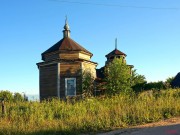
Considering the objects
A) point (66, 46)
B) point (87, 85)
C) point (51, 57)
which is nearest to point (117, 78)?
point (87, 85)

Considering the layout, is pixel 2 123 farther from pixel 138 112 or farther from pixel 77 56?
pixel 77 56

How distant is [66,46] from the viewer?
113ft

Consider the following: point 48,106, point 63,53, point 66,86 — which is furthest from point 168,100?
point 63,53

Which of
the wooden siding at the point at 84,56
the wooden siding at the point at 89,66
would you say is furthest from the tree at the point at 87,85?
the wooden siding at the point at 84,56

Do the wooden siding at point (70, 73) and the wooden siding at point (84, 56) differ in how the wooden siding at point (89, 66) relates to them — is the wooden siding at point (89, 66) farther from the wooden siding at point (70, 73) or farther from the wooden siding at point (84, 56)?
the wooden siding at point (84, 56)

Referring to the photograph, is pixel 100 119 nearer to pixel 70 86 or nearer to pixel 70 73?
pixel 70 86

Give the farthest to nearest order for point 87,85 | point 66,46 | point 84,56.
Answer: point 84,56
point 66,46
point 87,85

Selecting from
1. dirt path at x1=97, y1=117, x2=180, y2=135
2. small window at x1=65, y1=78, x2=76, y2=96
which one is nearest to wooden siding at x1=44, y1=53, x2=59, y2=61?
small window at x1=65, y1=78, x2=76, y2=96

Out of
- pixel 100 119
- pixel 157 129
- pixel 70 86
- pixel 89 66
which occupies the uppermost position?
pixel 89 66

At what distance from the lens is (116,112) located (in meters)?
13.1

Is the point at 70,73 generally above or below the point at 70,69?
below

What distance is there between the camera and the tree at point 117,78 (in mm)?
30016

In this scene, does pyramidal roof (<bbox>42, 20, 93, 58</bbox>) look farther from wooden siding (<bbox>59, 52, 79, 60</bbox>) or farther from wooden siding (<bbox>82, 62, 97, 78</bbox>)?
wooden siding (<bbox>82, 62, 97, 78</bbox>)

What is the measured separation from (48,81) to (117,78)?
7.06m
